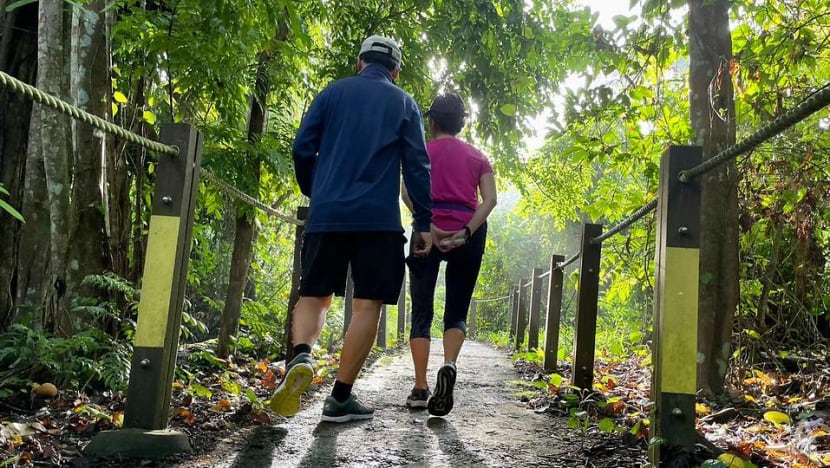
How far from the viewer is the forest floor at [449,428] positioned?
6.98 feet

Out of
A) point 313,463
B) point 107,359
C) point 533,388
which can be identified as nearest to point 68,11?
point 107,359

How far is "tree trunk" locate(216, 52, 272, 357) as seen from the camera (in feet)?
15.5

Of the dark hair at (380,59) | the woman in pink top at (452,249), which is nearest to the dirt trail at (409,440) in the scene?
the woman in pink top at (452,249)

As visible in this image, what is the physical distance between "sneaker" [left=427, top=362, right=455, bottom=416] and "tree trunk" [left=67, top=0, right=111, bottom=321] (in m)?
1.84

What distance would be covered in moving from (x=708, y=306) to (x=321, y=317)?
206 centimetres

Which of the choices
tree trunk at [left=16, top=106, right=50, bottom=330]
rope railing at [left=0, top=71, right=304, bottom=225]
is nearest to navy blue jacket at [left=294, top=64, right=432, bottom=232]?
rope railing at [left=0, top=71, right=304, bottom=225]

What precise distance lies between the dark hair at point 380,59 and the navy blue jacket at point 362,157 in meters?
0.07

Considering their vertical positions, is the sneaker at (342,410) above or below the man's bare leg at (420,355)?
below

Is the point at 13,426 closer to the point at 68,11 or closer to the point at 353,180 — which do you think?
the point at 353,180

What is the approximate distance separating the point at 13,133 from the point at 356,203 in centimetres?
260

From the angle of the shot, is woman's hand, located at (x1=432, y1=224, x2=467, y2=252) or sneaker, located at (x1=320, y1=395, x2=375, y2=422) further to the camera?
woman's hand, located at (x1=432, y1=224, x2=467, y2=252)

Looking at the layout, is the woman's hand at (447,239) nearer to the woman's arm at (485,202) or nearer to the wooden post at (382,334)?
the woman's arm at (485,202)

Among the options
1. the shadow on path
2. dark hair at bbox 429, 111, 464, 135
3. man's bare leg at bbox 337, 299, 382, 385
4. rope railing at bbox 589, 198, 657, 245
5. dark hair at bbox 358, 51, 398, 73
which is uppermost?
dark hair at bbox 358, 51, 398, 73

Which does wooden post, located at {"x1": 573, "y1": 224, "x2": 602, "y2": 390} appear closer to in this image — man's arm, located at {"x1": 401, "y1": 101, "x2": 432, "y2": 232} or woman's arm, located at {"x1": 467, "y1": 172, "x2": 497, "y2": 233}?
woman's arm, located at {"x1": 467, "y1": 172, "x2": 497, "y2": 233}
